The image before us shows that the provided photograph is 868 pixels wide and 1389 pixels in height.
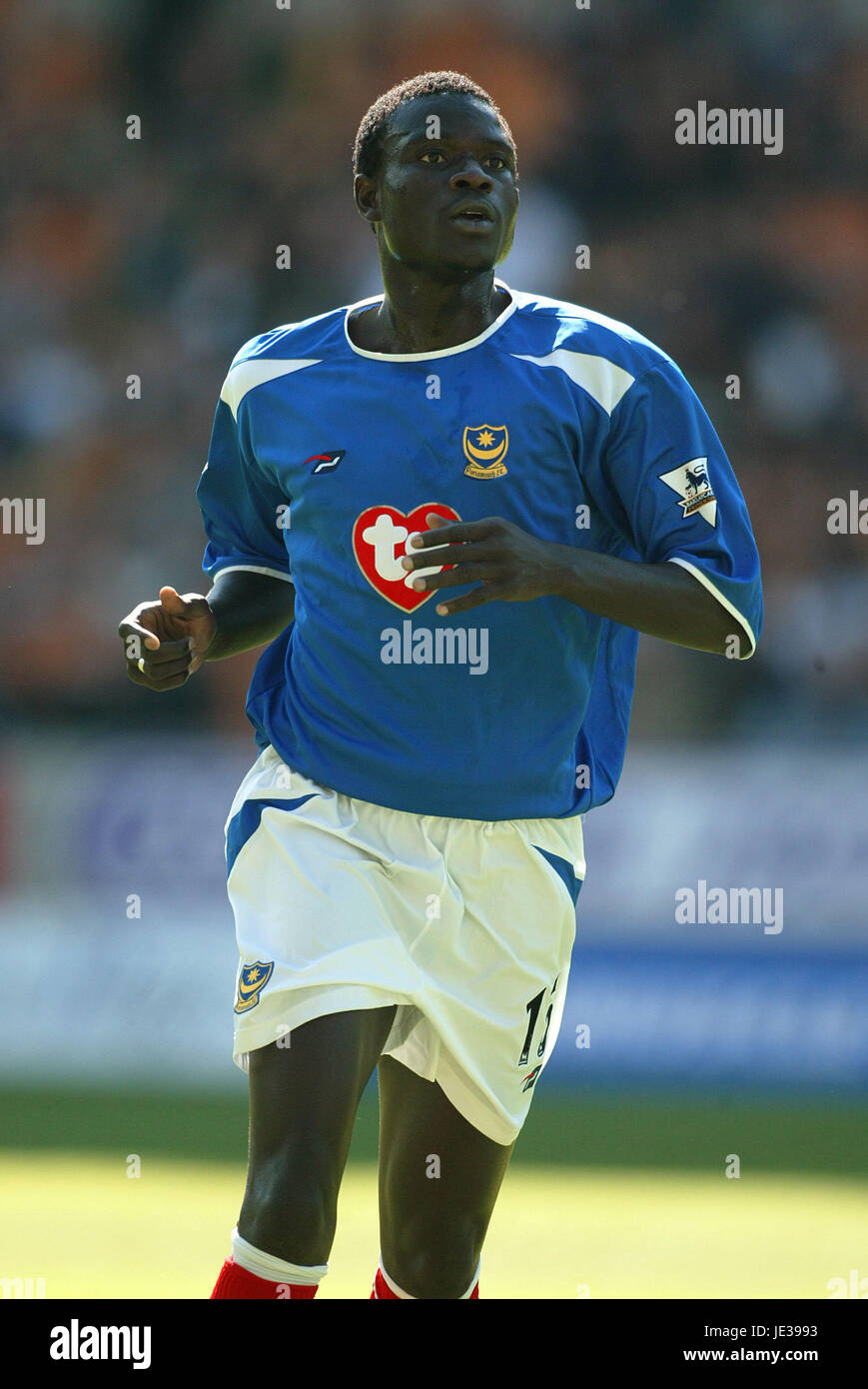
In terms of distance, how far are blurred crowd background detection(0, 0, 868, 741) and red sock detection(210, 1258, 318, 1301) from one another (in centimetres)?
651

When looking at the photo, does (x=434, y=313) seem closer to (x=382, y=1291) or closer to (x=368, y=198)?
(x=368, y=198)

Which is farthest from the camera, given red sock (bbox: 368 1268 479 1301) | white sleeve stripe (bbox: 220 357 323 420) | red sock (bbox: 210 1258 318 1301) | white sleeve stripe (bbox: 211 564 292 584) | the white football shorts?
white sleeve stripe (bbox: 211 564 292 584)

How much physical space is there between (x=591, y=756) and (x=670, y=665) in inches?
232

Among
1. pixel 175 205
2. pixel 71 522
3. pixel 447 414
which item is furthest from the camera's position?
pixel 175 205

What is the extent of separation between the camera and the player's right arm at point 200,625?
3.28 meters

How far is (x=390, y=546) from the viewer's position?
3.22 m

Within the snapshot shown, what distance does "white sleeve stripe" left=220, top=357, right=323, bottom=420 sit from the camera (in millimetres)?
3447

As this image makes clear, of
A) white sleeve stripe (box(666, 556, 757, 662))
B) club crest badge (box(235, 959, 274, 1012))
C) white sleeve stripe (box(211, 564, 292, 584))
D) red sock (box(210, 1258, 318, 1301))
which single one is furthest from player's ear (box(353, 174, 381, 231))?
red sock (box(210, 1258, 318, 1301))

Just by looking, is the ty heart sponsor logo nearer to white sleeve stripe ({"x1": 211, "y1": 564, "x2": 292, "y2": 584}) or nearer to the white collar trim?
the white collar trim

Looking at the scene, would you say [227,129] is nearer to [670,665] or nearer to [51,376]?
[51,376]

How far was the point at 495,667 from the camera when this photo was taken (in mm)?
3252

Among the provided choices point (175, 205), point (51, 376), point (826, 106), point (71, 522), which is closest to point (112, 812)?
point (71, 522)

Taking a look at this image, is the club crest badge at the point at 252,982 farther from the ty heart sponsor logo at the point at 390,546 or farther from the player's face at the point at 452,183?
the player's face at the point at 452,183

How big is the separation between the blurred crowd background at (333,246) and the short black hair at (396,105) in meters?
6.01
